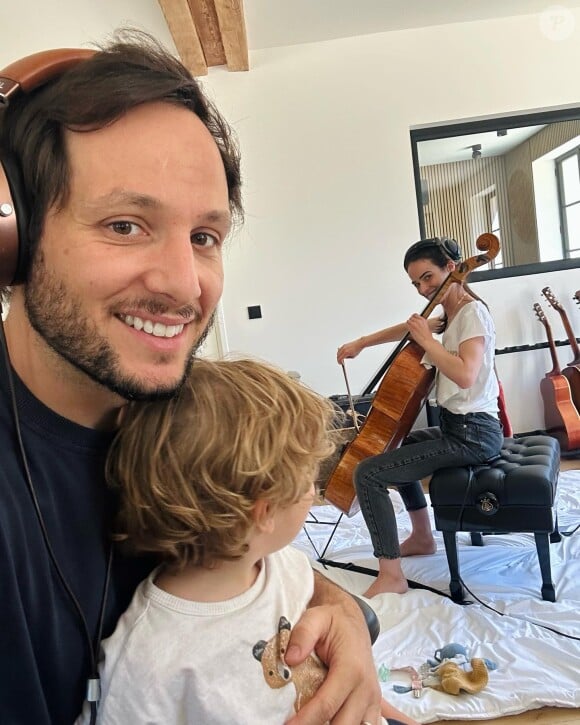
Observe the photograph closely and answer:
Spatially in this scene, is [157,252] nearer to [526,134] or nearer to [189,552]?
[189,552]

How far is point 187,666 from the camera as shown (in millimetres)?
666

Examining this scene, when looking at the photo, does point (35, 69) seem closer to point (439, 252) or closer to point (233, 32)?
point (439, 252)

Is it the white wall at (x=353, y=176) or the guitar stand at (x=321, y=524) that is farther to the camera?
the white wall at (x=353, y=176)

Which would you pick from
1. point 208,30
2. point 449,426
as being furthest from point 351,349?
point 208,30

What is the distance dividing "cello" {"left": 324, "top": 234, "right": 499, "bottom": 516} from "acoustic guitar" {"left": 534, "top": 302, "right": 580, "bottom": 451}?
5.16 feet

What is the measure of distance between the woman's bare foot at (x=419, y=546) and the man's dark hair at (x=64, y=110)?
7.26 feet

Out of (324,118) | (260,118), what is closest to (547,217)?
(324,118)

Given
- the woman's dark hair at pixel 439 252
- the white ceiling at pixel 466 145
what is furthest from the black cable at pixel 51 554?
the white ceiling at pixel 466 145

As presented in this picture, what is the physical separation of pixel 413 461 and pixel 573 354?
2191 mm

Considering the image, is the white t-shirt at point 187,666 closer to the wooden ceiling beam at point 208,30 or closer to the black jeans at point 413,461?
the black jeans at point 413,461

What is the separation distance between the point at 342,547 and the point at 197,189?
228 cm

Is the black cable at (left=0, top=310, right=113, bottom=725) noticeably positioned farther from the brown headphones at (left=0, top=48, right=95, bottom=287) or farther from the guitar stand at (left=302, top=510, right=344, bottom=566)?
the guitar stand at (left=302, top=510, right=344, bottom=566)

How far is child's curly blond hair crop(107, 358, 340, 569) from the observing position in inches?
28.3

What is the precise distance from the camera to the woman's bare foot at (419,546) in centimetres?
255
